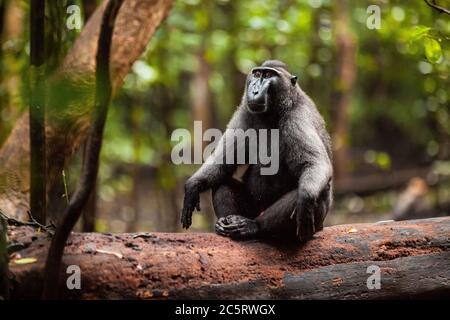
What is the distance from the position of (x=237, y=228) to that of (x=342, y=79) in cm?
747

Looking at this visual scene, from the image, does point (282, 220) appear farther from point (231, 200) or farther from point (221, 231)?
point (231, 200)

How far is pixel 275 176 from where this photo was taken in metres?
5.30

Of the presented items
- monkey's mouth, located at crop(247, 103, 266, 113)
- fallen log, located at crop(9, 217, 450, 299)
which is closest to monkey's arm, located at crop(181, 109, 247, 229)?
monkey's mouth, located at crop(247, 103, 266, 113)

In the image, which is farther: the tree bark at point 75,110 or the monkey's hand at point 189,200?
the tree bark at point 75,110

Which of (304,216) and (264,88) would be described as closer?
(304,216)

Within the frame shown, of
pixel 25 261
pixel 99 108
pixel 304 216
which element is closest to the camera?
pixel 99 108

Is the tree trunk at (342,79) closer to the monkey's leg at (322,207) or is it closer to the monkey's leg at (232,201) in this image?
the monkey's leg at (232,201)

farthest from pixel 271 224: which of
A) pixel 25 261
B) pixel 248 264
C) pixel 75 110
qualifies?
pixel 75 110

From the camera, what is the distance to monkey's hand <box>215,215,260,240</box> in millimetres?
4691

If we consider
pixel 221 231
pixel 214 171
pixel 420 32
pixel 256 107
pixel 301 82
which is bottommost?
pixel 221 231

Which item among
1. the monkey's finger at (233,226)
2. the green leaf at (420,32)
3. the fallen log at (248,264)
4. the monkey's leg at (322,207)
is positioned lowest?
the fallen log at (248,264)

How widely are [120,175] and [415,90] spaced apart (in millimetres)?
8576

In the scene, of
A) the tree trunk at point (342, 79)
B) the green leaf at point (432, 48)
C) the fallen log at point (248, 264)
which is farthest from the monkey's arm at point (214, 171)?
the tree trunk at point (342, 79)

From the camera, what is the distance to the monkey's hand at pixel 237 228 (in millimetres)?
4691
